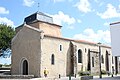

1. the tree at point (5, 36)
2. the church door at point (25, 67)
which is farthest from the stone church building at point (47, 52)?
the tree at point (5, 36)

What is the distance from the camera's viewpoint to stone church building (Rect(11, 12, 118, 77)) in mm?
40250

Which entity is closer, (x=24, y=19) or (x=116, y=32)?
(x=116, y=32)

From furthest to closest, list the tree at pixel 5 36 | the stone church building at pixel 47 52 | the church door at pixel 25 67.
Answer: the tree at pixel 5 36
the church door at pixel 25 67
the stone church building at pixel 47 52

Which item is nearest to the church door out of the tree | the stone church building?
the stone church building


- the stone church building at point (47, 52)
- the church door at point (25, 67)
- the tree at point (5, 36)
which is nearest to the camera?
the stone church building at point (47, 52)

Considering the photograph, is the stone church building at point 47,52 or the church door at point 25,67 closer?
the stone church building at point 47,52

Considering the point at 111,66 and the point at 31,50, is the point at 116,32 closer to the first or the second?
the point at 31,50

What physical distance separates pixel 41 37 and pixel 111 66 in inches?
945

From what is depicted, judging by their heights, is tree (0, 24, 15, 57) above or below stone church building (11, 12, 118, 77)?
above

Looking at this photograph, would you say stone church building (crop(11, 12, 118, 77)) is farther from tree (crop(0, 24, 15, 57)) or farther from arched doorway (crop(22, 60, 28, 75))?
tree (crop(0, 24, 15, 57))

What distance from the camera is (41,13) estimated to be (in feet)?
157

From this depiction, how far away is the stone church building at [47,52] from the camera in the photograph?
40.2 meters

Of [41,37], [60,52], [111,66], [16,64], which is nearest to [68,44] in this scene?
[60,52]

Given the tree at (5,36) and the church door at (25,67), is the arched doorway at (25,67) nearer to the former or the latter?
the church door at (25,67)
